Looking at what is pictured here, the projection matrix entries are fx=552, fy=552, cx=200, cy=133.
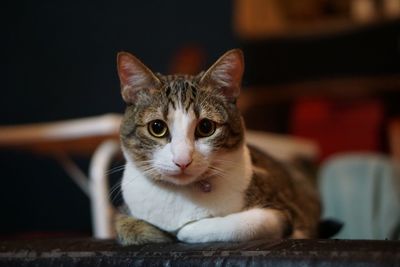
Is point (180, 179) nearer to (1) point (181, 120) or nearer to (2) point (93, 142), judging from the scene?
(1) point (181, 120)

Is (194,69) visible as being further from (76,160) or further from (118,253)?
(118,253)

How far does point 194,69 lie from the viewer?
2770 mm

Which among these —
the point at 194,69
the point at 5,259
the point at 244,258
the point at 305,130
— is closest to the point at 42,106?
the point at 194,69

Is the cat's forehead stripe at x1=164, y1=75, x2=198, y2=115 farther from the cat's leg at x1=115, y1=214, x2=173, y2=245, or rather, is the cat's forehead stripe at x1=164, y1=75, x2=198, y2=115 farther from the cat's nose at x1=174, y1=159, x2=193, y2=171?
the cat's leg at x1=115, y1=214, x2=173, y2=245

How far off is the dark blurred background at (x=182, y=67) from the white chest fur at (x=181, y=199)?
68.1 inches

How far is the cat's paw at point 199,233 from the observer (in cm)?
94

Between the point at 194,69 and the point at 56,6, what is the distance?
30.8 inches

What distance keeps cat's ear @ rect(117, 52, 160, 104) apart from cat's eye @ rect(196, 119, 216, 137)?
4.7 inches

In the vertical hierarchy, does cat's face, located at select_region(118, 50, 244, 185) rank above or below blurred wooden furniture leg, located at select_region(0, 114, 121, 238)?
above

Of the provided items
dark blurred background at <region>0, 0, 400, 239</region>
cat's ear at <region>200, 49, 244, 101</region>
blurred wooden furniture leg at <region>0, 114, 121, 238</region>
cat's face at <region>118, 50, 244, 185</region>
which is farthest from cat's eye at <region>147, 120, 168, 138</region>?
dark blurred background at <region>0, 0, 400, 239</region>

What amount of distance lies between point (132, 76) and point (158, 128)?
12cm

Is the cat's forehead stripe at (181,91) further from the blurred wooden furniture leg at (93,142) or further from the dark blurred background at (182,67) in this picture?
the dark blurred background at (182,67)

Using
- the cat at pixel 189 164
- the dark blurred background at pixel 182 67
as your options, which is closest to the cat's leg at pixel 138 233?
the cat at pixel 189 164

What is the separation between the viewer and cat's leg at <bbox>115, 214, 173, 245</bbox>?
3.18ft
